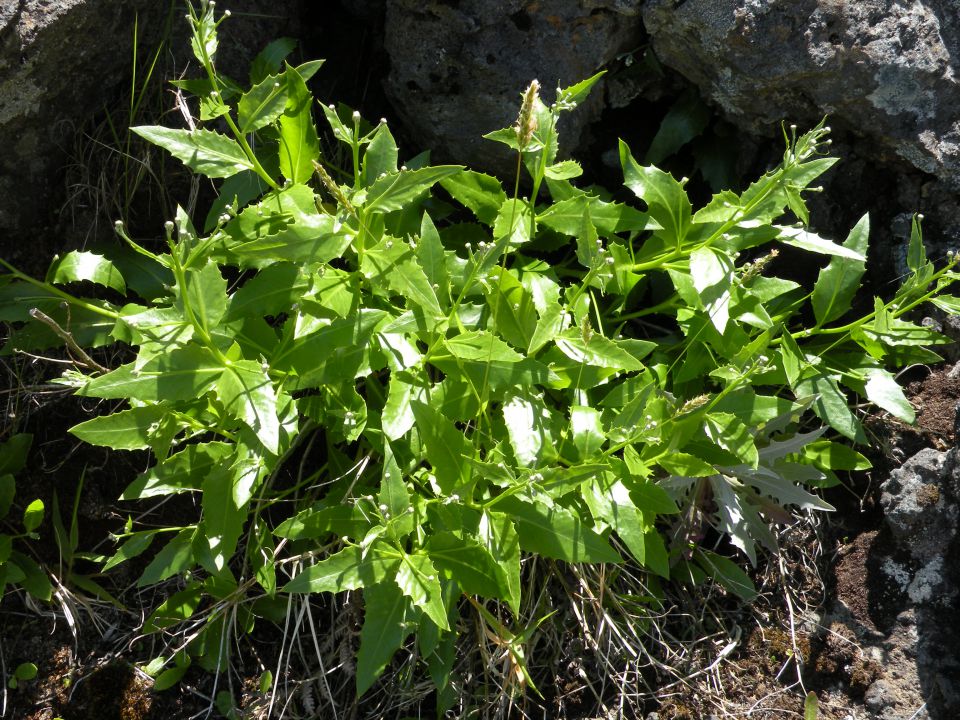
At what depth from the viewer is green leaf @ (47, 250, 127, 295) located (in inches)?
96.7

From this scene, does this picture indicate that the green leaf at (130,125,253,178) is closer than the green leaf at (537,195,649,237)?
Yes

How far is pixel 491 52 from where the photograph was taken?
2762 mm

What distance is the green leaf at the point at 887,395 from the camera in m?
2.50

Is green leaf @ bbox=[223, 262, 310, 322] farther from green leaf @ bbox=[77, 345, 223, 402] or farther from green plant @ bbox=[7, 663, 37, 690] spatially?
green plant @ bbox=[7, 663, 37, 690]

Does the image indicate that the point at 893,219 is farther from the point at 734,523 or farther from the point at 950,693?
the point at 950,693

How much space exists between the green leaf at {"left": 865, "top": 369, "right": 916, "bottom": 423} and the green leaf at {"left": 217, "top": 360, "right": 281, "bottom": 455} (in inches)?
67.9

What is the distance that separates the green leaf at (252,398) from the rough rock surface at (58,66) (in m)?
1.25

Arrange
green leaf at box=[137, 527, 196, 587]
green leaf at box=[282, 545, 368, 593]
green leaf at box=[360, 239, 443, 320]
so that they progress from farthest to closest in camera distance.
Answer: green leaf at box=[137, 527, 196, 587], green leaf at box=[360, 239, 443, 320], green leaf at box=[282, 545, 368, 593]

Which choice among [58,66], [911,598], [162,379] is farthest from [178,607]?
[911,598]

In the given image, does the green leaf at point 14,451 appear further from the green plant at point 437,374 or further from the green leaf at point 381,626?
the green leaf at point 381,626

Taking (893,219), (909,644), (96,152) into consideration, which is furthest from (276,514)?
(893,219)

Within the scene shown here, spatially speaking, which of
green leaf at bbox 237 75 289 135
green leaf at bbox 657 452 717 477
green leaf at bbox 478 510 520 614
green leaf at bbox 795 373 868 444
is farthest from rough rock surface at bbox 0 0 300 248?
green leaf at bbox 795 373 868 444

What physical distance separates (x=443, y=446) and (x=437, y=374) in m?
0.58

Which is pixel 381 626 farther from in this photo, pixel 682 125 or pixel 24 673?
pixel 682 125
